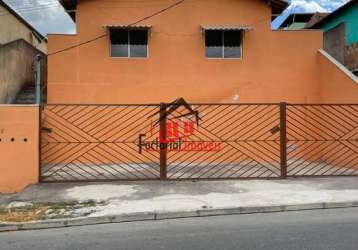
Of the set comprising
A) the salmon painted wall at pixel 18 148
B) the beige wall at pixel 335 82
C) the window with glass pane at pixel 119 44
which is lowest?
the salmon painted wall at pixel 18 148

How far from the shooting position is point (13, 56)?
54.0 ft

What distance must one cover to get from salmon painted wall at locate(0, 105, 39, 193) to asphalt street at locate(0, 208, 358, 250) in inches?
146

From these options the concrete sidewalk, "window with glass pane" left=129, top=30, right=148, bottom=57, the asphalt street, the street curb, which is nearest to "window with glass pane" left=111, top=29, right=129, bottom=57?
"window with glass pane" left=129, top=30, right=148, bottom=57

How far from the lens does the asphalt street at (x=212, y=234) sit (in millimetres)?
5902

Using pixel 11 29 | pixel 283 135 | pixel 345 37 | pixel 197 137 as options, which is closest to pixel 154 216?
pixel 283 135

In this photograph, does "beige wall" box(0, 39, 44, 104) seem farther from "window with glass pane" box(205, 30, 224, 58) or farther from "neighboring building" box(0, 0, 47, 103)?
"window with glass pane" box(205, 30, 224, 58)

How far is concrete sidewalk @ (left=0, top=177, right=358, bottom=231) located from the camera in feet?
25.7

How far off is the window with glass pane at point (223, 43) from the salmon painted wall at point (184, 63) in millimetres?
259

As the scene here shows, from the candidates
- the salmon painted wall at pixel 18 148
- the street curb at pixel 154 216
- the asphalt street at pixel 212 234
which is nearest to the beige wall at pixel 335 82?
the street curb at pixel 154 216

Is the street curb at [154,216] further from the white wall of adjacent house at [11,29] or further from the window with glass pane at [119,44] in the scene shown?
the white wall of adjacent house at [11,29]

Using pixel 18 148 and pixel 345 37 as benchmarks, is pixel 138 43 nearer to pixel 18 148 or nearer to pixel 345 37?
pixel 18 148

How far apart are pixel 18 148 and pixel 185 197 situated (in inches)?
169

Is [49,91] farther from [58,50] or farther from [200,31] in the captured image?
[200,31]

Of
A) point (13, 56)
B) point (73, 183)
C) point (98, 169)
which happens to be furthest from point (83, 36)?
point (73, 183)
